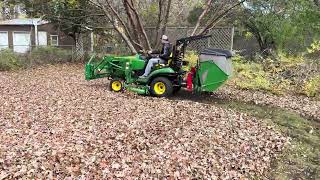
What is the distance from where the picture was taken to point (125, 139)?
6590 mm

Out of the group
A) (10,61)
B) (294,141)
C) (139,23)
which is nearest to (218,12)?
(139,23)

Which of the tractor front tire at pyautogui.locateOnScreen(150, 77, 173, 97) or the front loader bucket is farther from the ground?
the front loader bucket

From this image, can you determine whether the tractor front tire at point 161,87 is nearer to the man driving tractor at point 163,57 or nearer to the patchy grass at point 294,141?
the man driving tractor at point 163,57

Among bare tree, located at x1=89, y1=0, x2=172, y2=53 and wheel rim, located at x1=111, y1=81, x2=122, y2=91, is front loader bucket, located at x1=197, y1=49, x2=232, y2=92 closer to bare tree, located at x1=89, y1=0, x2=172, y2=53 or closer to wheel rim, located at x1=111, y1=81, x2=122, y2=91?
wheel rim, located at x1=111, y1=81, x2=122, y2=91

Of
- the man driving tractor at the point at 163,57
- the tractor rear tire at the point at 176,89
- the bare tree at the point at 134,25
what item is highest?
the bare tree at the point at 134,25

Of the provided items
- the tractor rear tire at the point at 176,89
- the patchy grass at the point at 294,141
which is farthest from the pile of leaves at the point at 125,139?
the tractor rear tire at the point at 176,89

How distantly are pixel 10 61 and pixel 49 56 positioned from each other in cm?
277

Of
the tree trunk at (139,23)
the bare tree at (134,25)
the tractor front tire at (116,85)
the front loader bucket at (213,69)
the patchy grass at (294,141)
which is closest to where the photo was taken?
the patchy grass at (294,141)

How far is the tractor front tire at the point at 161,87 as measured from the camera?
436 inches

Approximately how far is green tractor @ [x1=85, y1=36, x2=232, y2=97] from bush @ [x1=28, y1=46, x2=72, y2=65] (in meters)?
7.38

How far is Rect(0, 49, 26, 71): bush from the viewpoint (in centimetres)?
1670

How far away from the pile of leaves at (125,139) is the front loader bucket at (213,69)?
919mm

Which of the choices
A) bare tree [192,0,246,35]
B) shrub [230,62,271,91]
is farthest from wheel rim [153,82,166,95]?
bare tree [192,0,246,35]

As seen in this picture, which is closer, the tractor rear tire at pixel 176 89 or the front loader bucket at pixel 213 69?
the front loader bucket at pixel 213 69
